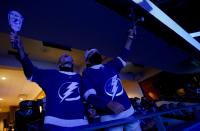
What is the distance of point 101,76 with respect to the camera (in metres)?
1.59

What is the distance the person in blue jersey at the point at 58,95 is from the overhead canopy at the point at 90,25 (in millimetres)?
1000

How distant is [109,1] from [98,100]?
124 centimetres

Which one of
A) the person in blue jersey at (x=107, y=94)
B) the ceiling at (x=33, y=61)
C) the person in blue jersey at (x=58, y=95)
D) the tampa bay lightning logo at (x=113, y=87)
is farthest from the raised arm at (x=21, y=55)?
the ceiling at (x=33, y=61)

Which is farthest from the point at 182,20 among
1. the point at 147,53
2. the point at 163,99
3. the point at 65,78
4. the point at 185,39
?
the point at 65,78

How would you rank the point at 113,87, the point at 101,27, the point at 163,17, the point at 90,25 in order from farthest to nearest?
the point at 101,27, the point at 90,25, the point at 163,17, the point at 113,87

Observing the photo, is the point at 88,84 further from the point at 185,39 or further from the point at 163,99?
the point at 163,99

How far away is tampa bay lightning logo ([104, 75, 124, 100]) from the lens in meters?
1.56

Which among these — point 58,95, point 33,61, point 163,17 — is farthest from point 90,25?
point 33,61

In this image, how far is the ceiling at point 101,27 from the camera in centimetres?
→ 238

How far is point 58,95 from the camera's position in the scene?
1.48 m

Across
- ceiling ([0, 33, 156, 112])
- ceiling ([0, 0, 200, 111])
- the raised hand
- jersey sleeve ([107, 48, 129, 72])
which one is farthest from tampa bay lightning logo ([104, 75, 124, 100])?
ceiling ([0, 33, 156, 112])

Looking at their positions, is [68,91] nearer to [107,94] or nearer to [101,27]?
[107,94]

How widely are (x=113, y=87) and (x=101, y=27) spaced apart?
1.70 metres

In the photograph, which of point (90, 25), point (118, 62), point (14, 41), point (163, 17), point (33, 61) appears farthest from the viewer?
point (33, 61)
